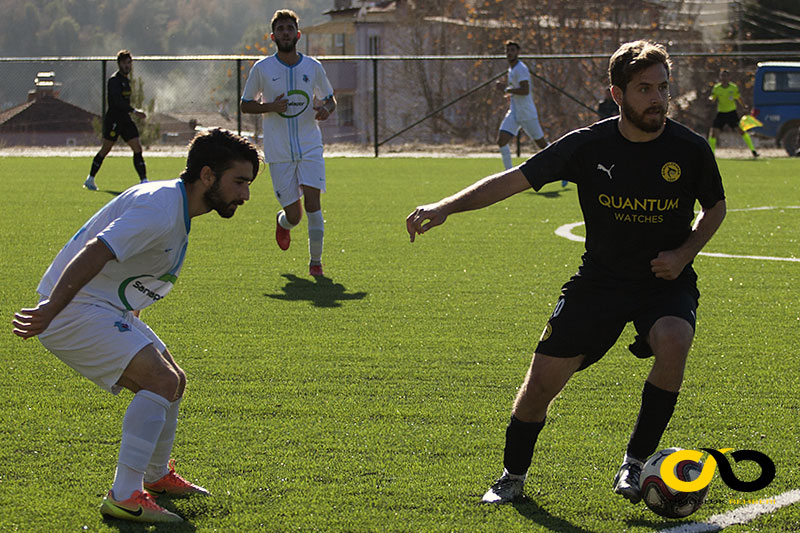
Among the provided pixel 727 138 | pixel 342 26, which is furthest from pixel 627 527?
pixel 342 26

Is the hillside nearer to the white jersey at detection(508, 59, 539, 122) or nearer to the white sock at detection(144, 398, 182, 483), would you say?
the white jersey at detection(508, 59, 539, 122)

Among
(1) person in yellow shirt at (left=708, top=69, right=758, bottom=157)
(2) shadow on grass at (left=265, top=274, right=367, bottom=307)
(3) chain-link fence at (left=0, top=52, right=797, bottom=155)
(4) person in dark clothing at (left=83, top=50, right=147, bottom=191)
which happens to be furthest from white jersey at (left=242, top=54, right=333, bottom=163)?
(3) chain-link fence at (left=0, top=52, right=797, bottom=155)

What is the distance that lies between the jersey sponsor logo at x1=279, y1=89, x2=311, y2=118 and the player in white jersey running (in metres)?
6.06

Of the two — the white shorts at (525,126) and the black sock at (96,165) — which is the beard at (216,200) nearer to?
the black sock at (96,165)

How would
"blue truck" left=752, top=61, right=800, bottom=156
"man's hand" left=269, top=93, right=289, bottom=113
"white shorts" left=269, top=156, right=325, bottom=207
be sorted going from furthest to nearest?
"blue truck" left=752, top=61, right=800, bottom=156, "white shorts" left=269, top=156, right=325, bottom=207, "man's hand" left=269, top=93, right=289, bottom=113

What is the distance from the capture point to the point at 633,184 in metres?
4.44

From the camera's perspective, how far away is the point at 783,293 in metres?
9.26

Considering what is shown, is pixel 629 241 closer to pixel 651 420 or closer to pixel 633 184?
pixel 633 184

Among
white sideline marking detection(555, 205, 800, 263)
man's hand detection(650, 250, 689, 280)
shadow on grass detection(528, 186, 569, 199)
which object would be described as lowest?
shadow on grass detection(528, 186, 569, 199)

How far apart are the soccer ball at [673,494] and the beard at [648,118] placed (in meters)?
1.28

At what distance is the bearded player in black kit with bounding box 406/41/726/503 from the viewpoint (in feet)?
14.4

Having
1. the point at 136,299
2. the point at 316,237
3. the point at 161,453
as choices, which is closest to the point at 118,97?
the point at 316,237

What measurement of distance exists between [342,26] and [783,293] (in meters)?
64.5

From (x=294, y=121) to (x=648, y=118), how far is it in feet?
21.3
